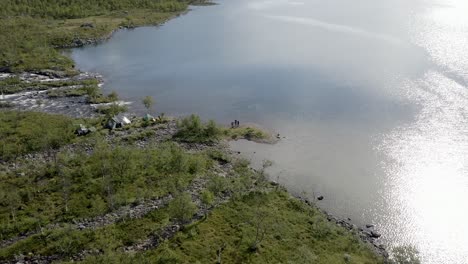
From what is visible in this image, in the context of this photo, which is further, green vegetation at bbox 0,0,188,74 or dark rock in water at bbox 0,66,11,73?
green vegetation at bbox 0,0,188,74

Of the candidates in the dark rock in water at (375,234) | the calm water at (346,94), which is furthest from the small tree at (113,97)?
the dark rock in water at (375,234)

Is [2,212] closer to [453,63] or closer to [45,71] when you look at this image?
[45,71]

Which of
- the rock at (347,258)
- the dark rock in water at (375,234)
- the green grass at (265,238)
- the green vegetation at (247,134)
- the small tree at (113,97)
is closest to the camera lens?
the green grass at (265,238)

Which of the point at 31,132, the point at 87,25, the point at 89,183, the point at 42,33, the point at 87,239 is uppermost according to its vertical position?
the point at 87,25

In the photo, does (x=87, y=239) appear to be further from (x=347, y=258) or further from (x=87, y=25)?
(x=87, y=25)

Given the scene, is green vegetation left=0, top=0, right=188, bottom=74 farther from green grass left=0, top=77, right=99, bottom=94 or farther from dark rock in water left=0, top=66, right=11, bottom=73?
green grass left=0, top=77, right=99, bottom=94

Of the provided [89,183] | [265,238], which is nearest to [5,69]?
[89,183]

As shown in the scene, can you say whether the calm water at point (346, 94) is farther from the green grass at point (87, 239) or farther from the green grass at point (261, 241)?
the green grass at point (87, 239)

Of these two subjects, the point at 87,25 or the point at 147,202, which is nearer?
the point at 147,202

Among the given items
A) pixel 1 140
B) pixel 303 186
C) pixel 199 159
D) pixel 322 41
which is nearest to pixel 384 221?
pixel 303 186

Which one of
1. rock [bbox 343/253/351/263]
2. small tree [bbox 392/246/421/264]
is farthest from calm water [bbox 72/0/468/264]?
rock [bbox 343/253/351/263]
